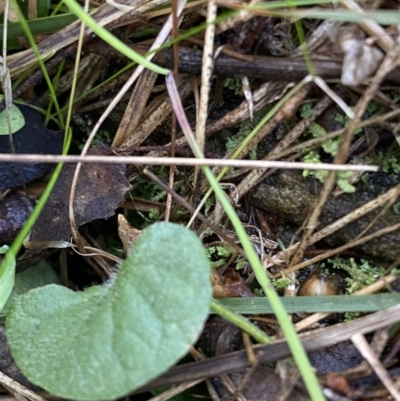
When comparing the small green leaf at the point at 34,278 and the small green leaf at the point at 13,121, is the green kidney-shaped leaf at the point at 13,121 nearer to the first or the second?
the small green leaf at the point at 13,121

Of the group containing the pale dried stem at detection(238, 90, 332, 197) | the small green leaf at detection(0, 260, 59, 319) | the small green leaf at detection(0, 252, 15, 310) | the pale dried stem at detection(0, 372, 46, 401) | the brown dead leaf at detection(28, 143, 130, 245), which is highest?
the pale dried stem at detection(238, 90, 332, 197)

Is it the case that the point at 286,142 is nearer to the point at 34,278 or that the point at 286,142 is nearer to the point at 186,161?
the point at 186,161

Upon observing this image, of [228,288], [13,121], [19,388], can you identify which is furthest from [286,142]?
[19,388]

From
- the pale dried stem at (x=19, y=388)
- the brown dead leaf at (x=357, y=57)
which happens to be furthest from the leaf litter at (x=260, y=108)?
the pale dried stem at (x=19, y=388)

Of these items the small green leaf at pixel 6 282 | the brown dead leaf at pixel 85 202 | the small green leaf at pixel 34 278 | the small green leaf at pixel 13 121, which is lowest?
the small green leaf at pixel 34 278

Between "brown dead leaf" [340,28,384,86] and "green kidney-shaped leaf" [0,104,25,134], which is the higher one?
"brown dead leaf" [340,28,384,86]

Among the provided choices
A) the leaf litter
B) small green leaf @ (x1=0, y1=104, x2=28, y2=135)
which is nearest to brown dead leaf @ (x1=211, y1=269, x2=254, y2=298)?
the leaf litter

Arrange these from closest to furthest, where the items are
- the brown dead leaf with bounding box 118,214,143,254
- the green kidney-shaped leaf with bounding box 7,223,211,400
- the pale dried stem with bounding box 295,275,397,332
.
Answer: the green kidney-shaped leaf with bounding box 7,223,211,400 < the pale dried stem with bounding box 295,275,397,332 < the brown dead leaf with bounding box 118,214,143,254

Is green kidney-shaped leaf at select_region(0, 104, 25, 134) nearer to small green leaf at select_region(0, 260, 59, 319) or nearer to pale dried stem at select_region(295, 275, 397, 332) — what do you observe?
small green leaf at select_region(0, 260, 59, 319)
